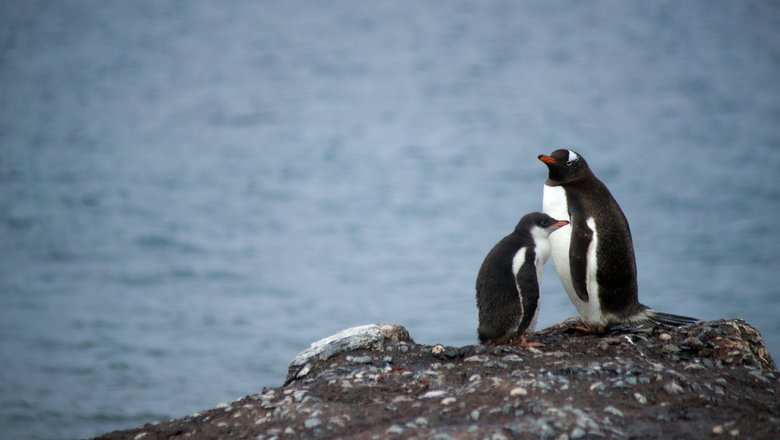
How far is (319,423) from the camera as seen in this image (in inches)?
177

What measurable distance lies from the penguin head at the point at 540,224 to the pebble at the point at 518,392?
150 cm

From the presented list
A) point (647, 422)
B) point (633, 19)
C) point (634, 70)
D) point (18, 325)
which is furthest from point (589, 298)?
point (633, 19)

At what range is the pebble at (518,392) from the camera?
4.54 m

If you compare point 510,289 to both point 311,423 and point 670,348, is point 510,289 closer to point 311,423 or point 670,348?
point 670,348

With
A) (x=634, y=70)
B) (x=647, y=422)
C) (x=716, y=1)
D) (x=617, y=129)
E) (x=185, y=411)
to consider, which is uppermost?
(x=716, y=1)

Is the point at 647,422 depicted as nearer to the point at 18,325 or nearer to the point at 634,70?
the point at 18,325

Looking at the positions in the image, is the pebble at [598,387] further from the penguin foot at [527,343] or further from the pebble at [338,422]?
the pebble at [338,422]

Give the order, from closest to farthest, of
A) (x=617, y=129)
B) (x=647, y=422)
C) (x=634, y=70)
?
(x=647, y=422), (x=617, y=129), (x=634, y=70)

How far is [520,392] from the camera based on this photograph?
14.9ft

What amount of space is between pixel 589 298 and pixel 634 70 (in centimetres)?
3087

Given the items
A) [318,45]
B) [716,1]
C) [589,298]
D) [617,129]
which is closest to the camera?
[589,298]

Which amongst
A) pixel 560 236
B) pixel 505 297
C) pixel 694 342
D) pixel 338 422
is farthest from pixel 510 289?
pixel 338 422

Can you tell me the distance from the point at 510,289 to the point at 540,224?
0.53 metres

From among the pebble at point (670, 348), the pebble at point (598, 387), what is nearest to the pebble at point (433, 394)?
the pebble at point (598, 387)
